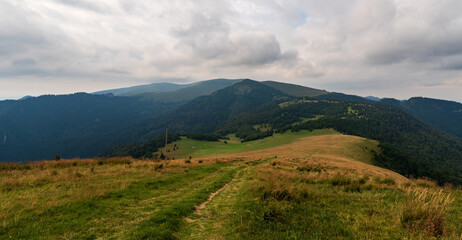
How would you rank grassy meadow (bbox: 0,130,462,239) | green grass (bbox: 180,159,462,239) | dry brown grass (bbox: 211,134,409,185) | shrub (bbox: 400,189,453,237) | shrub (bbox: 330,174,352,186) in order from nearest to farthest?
shrub (bbox: 400,189,453,237) < green grass (bbox: 180,159,462,239) < grassy meadow (bbox: 0,130,462,239) < shrub (bbox: 330,174,352,186) < dry brown grass (bbox: 211,134,409,185)

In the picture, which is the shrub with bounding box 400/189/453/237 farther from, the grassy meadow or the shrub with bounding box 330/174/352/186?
the shrub with bounding box 330/174/352/186

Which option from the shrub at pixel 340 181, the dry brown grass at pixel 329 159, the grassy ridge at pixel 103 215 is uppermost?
the grassy ridge at pixel 103 215

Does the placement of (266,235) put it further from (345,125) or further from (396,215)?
(345,125)

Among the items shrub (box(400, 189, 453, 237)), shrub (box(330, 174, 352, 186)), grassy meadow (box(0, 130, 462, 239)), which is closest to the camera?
shrub (box(400, 189, 453, 237))

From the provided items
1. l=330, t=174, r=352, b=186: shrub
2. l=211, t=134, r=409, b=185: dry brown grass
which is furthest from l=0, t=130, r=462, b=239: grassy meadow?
l=211, t=134, r=409, b=185: dry brown grass

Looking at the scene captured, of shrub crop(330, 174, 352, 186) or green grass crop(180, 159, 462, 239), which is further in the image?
shrub crop(330, 174, 352, 186)

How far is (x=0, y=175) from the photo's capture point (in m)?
16.3

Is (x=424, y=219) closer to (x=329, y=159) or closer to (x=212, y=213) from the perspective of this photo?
(x=212, y=213)

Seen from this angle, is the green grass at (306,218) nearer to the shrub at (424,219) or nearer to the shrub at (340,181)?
the shrub at (424,219)

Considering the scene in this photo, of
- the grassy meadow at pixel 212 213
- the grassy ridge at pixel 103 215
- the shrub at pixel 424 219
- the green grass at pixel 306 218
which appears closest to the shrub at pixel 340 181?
the grassy meadow at pixel 212 213

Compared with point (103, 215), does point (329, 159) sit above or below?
below

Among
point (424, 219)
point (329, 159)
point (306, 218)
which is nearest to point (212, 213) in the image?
point (306, 218)

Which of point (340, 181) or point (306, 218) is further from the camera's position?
point (340, 181)

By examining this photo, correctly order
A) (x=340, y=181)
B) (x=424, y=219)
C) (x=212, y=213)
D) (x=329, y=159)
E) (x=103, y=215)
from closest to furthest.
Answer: (x=424, y=219) → (x=103, y=215) → (x=212, y=213) → (x=340, y=181) → (x=329, y=159)
